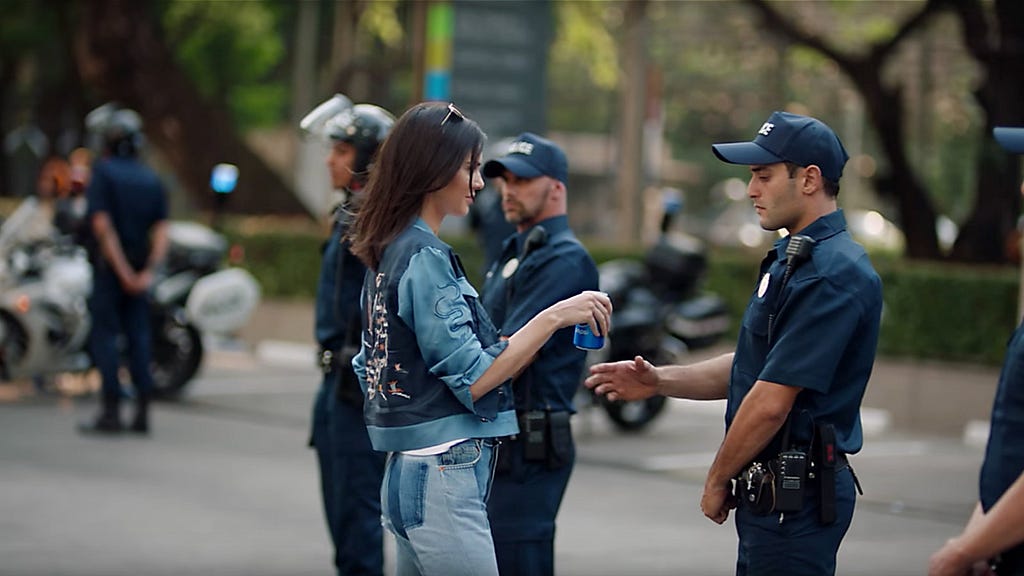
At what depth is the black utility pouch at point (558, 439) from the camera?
17.7ft

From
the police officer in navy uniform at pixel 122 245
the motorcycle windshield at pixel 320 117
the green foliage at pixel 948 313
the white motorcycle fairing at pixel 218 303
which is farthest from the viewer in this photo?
the green foliage at pixel 948 313

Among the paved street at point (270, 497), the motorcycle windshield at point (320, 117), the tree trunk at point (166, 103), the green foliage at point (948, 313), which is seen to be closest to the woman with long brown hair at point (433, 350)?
the motorcycle windshield at point (320, 117)

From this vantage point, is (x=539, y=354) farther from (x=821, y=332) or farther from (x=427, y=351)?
(x=821, y=332)

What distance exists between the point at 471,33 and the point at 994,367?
271 inches

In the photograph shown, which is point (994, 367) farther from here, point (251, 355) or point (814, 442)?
point (814, 442)

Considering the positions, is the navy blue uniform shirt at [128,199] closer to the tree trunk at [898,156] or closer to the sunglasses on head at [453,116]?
the sunglasses on head at [453,116]

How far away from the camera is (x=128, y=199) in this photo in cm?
1102

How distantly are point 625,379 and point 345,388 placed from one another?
1.66 meters

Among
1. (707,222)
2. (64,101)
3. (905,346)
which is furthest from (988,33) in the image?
(707,222)

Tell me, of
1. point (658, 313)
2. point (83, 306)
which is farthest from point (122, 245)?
point (658, 313)

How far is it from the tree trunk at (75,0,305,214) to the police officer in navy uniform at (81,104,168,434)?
30.1 feet

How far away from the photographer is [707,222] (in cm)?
5081

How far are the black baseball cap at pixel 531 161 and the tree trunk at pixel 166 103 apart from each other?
1473cm

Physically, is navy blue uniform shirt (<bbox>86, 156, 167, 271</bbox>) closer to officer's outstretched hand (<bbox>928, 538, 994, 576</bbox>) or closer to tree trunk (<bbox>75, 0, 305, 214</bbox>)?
officer's outstretched hand (<bbox>928, 538, 994, 576</bbox>)
